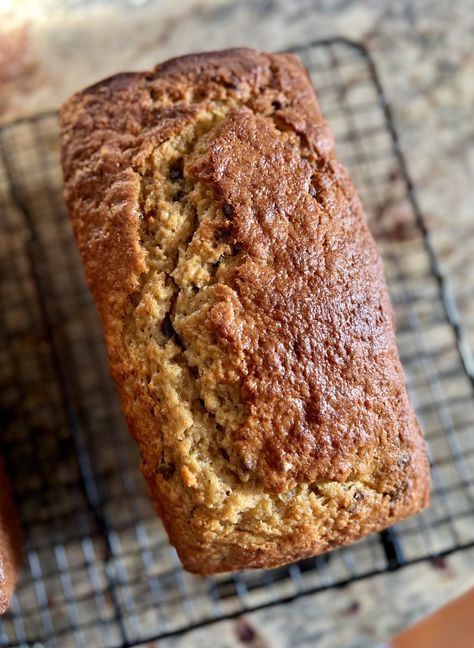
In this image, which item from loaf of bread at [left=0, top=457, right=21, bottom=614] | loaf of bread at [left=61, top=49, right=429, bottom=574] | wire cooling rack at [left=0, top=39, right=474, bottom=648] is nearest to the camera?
loaf of bread at [left=61, top=49, right=429, bottom=574]

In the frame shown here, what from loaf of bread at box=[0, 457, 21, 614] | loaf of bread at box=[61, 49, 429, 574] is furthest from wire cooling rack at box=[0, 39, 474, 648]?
loaf of bread at box=[61, 49, 429, 574]

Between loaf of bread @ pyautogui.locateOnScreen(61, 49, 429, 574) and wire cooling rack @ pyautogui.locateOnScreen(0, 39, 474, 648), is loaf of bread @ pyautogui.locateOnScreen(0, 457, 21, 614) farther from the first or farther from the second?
loaf of bread @ pyautogui.locateOnScreen(61, 49, 429, 574)

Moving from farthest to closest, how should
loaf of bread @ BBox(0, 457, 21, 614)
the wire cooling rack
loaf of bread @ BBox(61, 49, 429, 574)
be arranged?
the wire cooling rack → loaf of bread @ BBox(0, 457, 21, 614) → loaf of bread @ BBox(61, 49, 429, 574)

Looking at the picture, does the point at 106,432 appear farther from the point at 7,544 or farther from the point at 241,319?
the point at 241,319

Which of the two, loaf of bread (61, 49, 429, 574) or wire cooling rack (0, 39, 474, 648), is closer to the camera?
loaf of bread (61, 49, 429, 574)

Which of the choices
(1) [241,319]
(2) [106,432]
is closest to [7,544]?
(2) [106,432]
